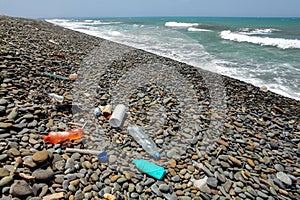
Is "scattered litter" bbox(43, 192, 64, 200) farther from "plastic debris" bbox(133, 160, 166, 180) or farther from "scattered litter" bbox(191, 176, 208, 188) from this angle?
"scattered litter" bbox(191, 176, 208, 188)

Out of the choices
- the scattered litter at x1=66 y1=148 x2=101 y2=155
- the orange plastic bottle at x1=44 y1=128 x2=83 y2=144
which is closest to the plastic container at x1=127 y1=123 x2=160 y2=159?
the scattered litter at x1=66 y1=148 x2=101 y2=155

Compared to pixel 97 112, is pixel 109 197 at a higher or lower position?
lower

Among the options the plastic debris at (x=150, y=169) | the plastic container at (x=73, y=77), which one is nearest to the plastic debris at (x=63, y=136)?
the plastic debris at (x=150, y=169)

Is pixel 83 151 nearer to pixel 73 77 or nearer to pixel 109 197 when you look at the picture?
pixel 109 197

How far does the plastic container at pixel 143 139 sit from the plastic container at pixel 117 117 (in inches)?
7.6

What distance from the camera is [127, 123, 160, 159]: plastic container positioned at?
123 inches

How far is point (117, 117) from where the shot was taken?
3.74 m

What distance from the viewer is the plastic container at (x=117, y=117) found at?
144 inches

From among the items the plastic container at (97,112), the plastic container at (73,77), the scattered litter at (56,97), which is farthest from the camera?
the plastic container at (73,77)

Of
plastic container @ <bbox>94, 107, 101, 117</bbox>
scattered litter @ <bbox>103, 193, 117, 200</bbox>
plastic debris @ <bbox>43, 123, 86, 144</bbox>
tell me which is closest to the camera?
scattered litter @ <bbox>103, 193, 117, 200</bbox>

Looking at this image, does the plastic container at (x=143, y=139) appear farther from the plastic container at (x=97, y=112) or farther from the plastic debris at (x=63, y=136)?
the plastic debris at (x=63, y=136)

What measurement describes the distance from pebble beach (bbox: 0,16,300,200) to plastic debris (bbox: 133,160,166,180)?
0.05 meters

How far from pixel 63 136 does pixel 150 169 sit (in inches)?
52.8

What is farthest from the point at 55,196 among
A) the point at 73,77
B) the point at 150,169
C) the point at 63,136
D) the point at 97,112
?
the point at 73,77
